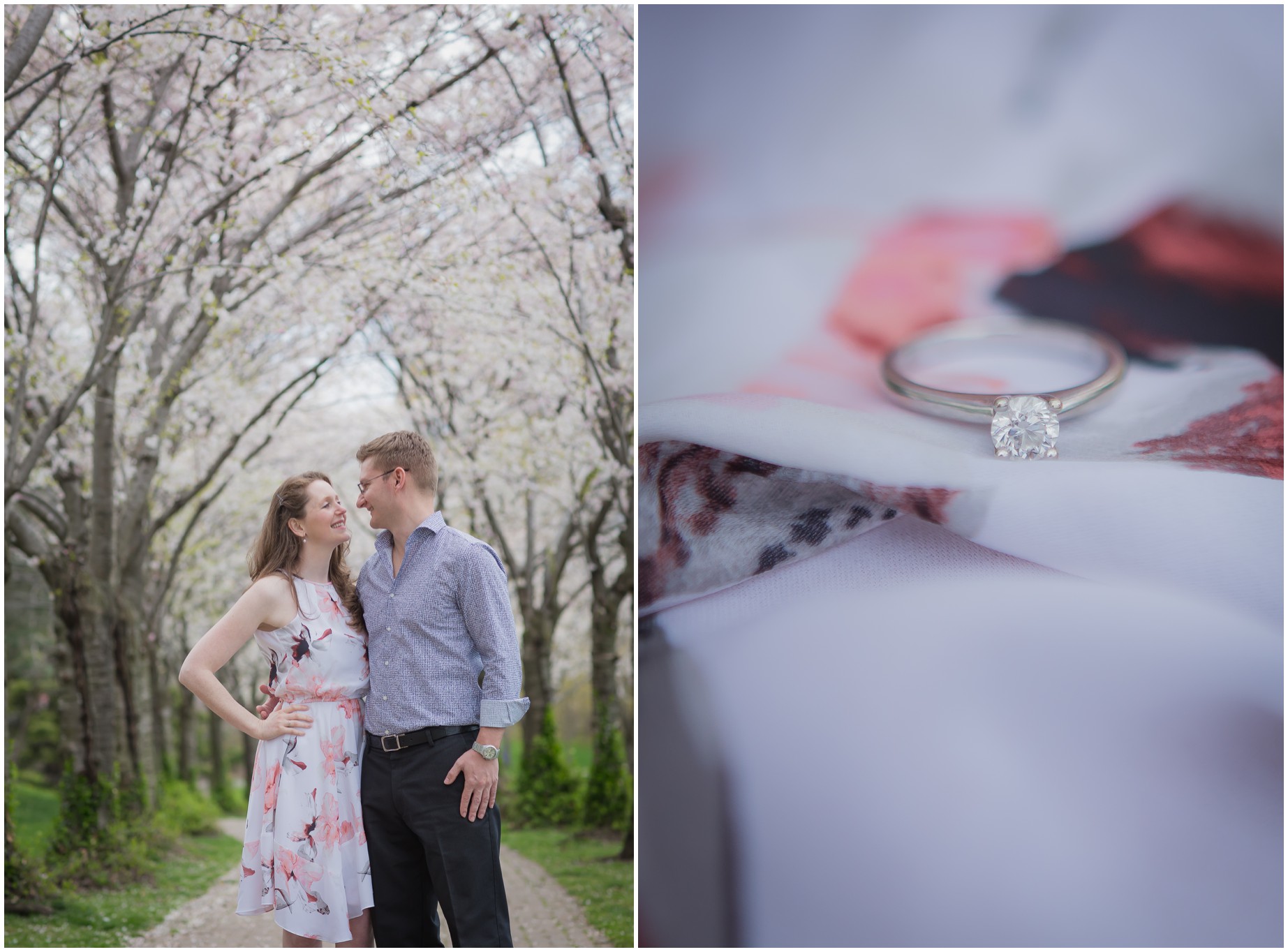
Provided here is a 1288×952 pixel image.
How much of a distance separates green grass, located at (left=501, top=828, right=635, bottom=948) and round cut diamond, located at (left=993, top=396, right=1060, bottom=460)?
144cm

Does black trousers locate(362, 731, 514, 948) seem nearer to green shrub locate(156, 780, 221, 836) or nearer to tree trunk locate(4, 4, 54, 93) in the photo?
tree trunk locate(4, 4, 54, 93)

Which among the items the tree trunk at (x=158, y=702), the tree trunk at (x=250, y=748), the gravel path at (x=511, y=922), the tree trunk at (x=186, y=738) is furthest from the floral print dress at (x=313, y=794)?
the tree trunk at (x=186, y=738)

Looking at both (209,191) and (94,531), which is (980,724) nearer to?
(209,191)

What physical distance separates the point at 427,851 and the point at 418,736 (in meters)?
0.20

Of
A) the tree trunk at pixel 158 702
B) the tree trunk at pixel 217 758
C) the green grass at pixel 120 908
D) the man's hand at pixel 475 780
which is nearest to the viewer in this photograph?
the man's hand at pixel 475 780

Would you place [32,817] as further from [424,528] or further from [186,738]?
[186,738]

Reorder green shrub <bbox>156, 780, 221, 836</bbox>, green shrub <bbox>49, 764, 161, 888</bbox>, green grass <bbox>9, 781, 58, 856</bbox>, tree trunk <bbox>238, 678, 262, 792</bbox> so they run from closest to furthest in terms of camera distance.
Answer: green grass <bbox>9, 781, 58, 856</bbox>
green shrub <bbox>49, 764, 161, 888</bbox>
green shrub <bbox>156, 780, 221, 836</bbox>
tree trunk <bbox>238, 678, 262, 792</bbox>

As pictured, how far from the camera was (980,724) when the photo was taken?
1.96m

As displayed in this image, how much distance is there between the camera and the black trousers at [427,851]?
1.71 m

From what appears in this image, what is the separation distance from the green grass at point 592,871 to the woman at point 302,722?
0.91 metres

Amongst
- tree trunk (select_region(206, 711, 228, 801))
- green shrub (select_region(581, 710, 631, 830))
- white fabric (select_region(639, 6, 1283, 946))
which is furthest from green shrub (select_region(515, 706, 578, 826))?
tree trunk (select_region(206, 711, 228, 801))

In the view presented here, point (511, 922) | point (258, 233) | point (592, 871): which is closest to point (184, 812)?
point (592, 871)

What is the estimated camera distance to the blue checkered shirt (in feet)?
5.68

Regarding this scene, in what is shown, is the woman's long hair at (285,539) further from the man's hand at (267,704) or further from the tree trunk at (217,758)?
the tree trunk at (217,758)
